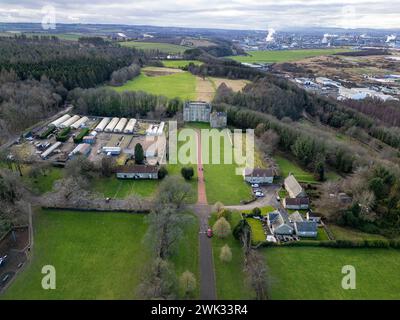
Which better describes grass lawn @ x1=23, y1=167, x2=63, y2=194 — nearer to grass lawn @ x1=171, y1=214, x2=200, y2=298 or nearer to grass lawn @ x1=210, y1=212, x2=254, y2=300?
grass lawn @ x1=171, y1=214, x2=200, y2=298

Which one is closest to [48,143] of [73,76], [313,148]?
[73,76]

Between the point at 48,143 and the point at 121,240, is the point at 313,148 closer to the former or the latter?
the point at 121,240

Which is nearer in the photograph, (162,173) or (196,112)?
(162,173)

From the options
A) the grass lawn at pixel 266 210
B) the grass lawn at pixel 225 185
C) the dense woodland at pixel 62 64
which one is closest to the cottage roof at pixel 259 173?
the grass lawn at pixel 225 185

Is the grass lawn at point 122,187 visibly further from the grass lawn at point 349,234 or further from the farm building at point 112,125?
the grass lawn at point 349,234

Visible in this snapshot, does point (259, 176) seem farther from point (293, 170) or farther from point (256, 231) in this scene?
point (256, 231)

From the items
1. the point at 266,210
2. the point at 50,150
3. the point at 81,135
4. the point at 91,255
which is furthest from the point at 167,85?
the point at 91,255
